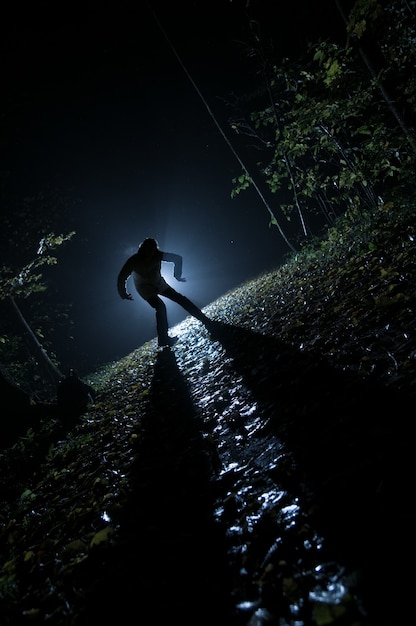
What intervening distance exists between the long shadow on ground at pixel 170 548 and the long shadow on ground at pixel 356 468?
38 centimetres

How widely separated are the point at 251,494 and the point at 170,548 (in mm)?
564

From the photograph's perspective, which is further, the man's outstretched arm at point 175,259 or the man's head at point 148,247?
the man's outstretched arm at point 175,259

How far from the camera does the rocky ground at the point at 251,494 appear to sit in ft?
4.39

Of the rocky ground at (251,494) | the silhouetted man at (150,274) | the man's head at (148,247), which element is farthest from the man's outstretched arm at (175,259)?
the rocky ground at (251,494)

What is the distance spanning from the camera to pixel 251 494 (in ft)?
6.45

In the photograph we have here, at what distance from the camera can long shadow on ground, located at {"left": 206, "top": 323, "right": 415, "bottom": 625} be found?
3.91ft

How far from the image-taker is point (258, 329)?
5039 millimetres

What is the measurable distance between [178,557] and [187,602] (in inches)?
11.3

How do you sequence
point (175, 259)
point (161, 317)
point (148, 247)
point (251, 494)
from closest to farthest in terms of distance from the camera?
point (251, 494) → point (148, 247) → point (175, 259) → point (161, 317)

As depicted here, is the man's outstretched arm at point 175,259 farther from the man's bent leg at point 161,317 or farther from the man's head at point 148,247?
the man's bent leg at point 161,317

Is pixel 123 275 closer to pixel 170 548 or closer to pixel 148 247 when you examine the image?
pixel 148 247

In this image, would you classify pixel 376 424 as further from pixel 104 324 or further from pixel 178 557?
pixel 104 324

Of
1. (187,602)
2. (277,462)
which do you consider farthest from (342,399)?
(187,602)

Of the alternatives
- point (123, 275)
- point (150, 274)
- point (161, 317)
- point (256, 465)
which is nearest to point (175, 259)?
point (150, 274)
